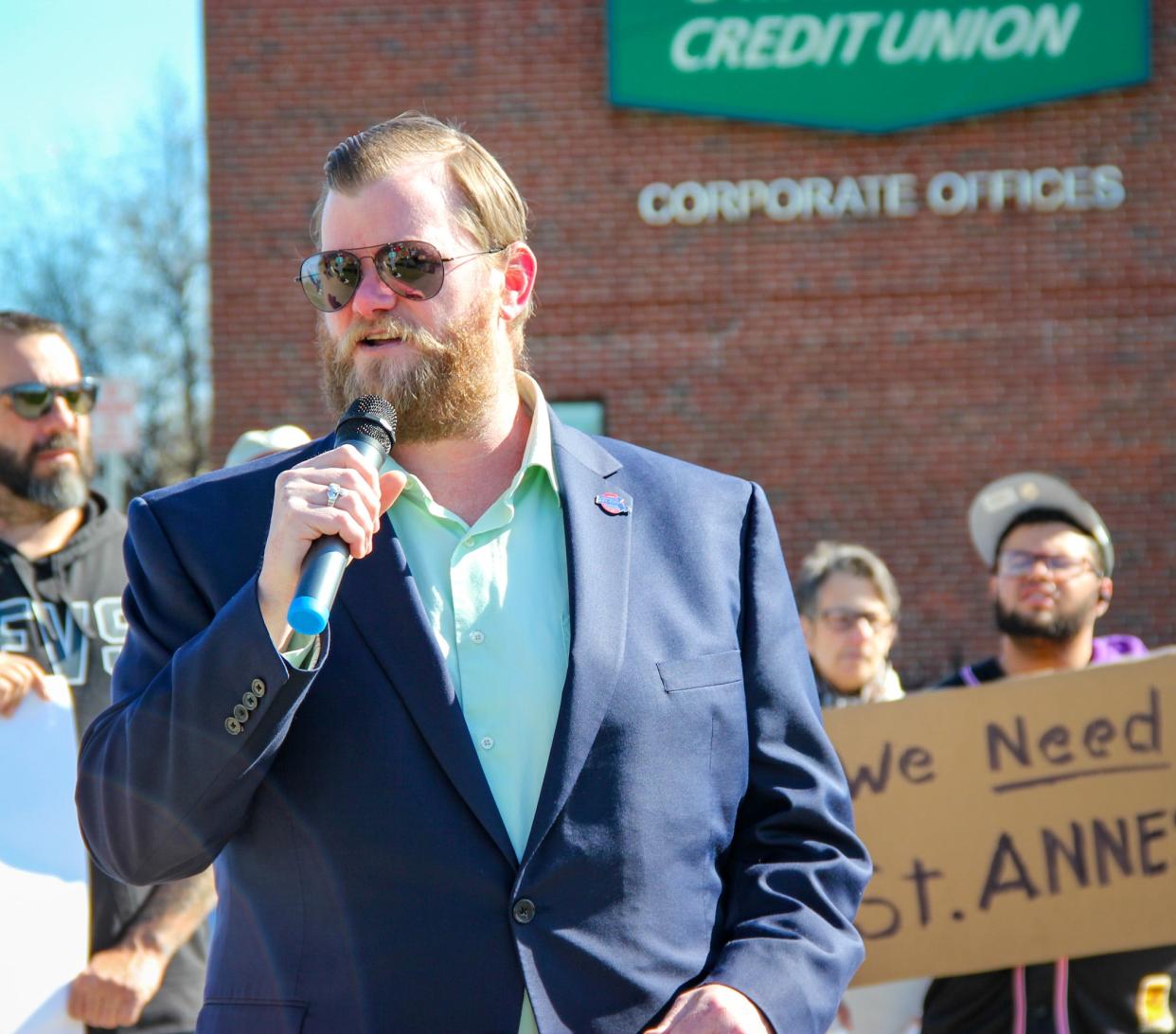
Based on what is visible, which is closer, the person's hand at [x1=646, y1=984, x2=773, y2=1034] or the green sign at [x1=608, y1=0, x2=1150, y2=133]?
the person's hand at [x1=646, y1=984, x2=773, y2=1034]

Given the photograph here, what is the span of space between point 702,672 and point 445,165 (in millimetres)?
858

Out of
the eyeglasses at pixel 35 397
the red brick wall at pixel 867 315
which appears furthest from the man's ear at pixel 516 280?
the red brick wall at pixel 867 315

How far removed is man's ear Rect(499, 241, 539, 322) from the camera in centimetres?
247

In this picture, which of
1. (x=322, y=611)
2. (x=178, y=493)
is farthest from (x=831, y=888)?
(x=178, y=493)

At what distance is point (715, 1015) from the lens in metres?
1.94

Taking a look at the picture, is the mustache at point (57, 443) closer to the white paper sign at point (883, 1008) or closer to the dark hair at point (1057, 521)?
the white paper sign at point (883, 1008)

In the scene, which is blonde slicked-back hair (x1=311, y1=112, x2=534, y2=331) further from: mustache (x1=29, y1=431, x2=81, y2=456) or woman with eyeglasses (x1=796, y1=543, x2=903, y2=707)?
woman with eyeglasses (x1=796, y1=543, x2=903, y2=707)

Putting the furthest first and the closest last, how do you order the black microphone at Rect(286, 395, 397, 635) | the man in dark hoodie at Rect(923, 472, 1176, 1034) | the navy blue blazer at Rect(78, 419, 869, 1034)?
1. the man in dark hoodie at Rect(923, 472, 1176, 1034)
2. the navy blue blazer at Rect(78, 419, 869, 1034)
3. the black microphone at Rect(286, 395, 397, 635)

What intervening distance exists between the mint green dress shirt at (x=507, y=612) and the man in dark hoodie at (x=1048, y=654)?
2.41m

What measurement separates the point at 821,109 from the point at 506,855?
1023 cm

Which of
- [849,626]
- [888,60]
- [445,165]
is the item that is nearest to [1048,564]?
[849,626]

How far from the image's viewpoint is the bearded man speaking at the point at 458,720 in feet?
6.33

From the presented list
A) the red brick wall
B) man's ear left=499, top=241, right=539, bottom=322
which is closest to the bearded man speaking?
man's ear left=499, top=241, right=539, bottom=322

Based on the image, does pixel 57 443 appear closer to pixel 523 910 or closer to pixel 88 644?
pixel 88 644
